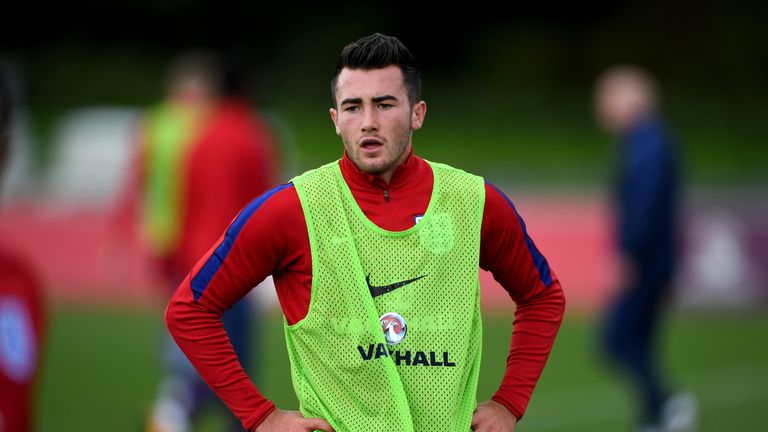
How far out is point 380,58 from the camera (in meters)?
3.86

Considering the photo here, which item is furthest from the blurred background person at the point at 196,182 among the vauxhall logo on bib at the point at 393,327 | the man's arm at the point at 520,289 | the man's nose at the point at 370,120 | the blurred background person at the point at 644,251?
the man's nose at the point at 370,120

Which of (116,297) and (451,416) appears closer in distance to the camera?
(451,416)

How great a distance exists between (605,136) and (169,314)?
24005 mm

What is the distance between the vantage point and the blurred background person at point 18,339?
3.10 meters

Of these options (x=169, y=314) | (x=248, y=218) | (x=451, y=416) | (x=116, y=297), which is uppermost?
(x=248, y=218)

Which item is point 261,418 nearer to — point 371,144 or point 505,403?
point 505,403

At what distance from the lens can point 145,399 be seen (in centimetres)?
1012

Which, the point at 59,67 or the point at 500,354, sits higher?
the point at 59,67

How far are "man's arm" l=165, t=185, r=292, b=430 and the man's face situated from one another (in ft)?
0.86

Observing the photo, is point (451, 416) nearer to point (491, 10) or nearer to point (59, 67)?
point (59, 67)

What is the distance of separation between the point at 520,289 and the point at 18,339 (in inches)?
67.1

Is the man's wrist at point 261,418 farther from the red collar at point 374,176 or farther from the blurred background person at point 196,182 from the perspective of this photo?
the blurred background person at point 196,182

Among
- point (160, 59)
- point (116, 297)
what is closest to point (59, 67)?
point (160, 59)

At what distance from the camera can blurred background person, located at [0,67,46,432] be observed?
3.10 m
